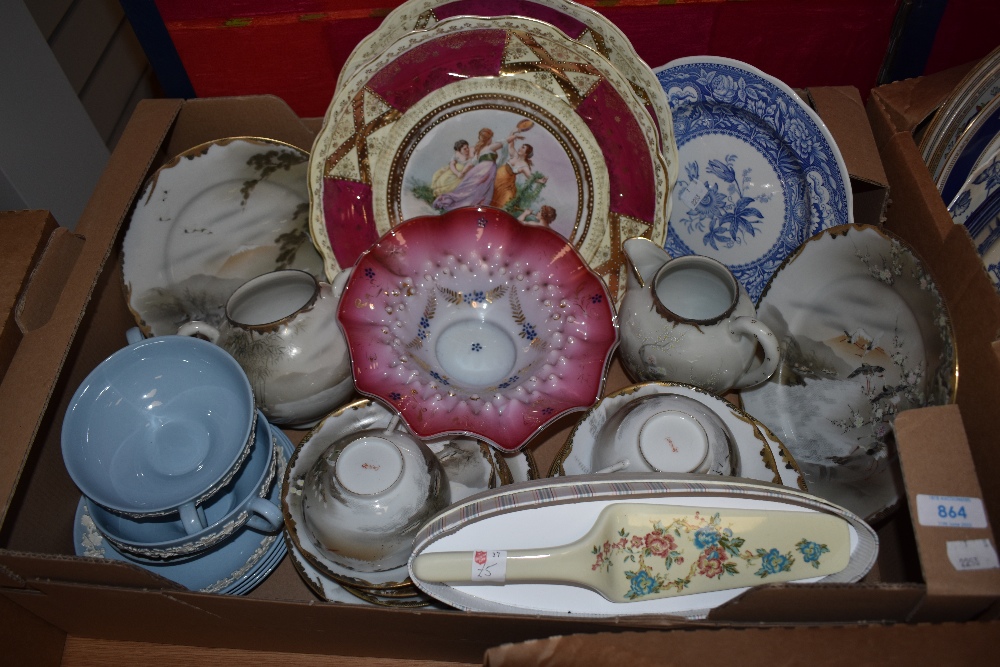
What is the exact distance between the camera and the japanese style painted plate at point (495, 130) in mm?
890

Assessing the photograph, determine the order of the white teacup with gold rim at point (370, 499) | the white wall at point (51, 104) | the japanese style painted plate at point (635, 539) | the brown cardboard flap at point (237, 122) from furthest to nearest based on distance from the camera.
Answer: the white wall at point (51, 104) → the brown cardboard flap at point (237, 122) → the white teacup with gold rim at point (370, 499) → the japanese style painted plate at point (635, 539)

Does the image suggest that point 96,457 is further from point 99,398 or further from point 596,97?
point 596,97

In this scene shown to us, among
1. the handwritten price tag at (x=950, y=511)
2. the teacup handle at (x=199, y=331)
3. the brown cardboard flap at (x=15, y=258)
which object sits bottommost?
the handwritten price tag at (x=950, y=511)

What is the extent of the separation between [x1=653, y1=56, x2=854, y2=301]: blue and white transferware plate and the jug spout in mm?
197

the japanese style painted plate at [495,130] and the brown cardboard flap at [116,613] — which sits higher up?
the japanese style painted plate at [495,130]

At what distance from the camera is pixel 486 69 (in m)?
0.91

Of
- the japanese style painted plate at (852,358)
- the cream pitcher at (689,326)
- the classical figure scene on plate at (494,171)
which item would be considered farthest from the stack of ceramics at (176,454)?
the japanese style painted plate at (852,358)

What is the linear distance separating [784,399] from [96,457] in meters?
0.84

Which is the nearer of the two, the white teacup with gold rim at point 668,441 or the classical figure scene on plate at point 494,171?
the white teacup with gold rim at point 668,441

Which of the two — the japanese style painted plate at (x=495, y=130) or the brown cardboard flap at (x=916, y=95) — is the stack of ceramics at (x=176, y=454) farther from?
the brown cardboard flap at (x=916, y=95)

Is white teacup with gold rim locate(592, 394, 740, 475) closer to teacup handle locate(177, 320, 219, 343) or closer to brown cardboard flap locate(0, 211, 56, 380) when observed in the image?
teacup handle locate(177, 320, 219, 343)

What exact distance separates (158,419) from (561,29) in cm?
70

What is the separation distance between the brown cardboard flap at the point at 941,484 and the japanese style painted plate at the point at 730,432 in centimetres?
17

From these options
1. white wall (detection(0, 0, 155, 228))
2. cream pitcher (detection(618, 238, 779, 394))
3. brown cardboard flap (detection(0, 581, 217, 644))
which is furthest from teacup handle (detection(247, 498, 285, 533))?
white wall (detection(0, 0, 155, 228))
